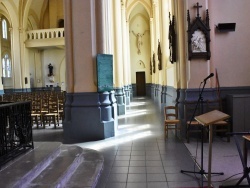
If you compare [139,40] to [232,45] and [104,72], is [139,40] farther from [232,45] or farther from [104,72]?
[104,72]

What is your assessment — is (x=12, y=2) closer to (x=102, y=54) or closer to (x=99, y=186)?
(x=102, y=54)

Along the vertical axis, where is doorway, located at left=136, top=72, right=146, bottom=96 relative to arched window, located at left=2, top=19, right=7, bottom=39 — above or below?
below

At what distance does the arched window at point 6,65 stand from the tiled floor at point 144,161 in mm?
19012

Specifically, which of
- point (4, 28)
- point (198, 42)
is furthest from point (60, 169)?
point (4, 28)

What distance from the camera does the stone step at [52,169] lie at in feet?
11.8

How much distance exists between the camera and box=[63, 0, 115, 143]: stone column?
742cm

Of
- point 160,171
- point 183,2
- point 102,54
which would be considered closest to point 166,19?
point 183,2

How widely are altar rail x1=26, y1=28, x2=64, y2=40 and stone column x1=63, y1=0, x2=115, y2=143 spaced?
14718mm

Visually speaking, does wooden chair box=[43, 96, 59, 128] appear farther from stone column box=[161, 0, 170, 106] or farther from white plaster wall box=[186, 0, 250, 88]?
stone column box=[161, 0, 170, 106]

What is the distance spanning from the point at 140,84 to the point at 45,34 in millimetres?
10511

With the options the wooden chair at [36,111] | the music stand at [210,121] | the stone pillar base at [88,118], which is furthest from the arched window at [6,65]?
the music stand at [210,121]

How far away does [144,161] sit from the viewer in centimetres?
520

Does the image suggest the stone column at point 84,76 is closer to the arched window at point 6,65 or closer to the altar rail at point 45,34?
the altar rail at point 45,34

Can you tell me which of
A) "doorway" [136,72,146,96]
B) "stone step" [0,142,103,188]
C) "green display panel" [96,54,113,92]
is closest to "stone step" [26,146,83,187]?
"stone step" [0,142,103,188]
